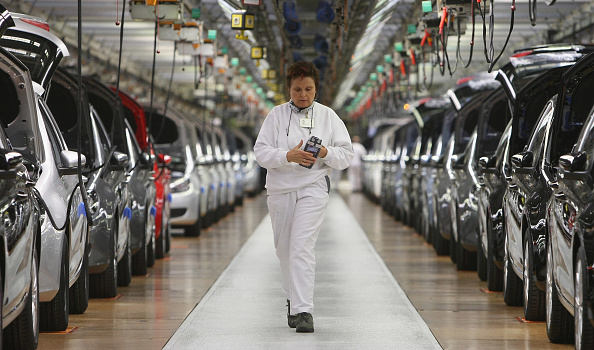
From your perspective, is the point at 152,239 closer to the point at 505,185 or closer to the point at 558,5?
the point at 505,185

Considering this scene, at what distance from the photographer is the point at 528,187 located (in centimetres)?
839

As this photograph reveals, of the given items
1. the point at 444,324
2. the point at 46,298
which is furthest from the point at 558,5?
the point at 46,298

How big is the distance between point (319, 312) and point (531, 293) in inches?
68.6

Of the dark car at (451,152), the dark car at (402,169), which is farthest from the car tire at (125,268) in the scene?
the dark car at (402,169)

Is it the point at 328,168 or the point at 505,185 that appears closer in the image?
the point at 328,168

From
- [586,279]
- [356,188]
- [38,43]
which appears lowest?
[356,188]

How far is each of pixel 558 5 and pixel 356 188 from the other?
68.5 ft

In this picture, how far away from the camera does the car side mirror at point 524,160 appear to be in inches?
328

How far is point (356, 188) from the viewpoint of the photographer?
43438 millimetres

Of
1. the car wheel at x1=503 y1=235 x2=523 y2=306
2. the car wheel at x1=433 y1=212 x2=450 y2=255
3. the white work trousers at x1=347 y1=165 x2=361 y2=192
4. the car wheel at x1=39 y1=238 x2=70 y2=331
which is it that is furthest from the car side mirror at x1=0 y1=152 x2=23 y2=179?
the white work trousers at x1=347 y1=165 x2=361 y2=192

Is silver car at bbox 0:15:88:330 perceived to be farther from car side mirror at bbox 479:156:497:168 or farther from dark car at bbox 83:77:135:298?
car side mirror at bbox 479:156:497:168

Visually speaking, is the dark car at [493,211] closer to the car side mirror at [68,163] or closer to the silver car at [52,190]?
the silver car at [52,190]

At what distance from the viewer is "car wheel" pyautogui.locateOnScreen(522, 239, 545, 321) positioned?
7.98 meters

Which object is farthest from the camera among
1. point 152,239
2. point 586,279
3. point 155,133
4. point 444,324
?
point 155,133
